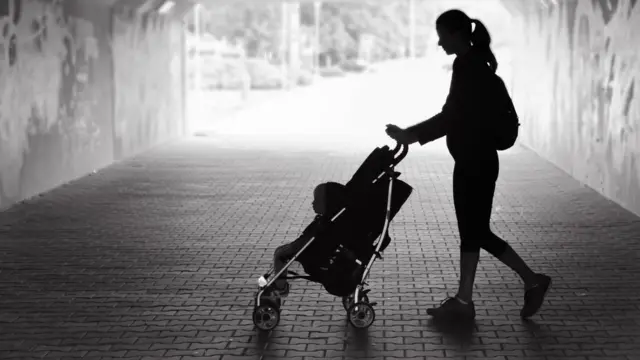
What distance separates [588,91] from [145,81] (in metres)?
8.76

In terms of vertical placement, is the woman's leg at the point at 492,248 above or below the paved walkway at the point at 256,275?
above

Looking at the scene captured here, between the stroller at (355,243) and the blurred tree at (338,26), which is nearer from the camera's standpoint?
the stroller at (355,243)

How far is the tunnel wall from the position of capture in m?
11.6

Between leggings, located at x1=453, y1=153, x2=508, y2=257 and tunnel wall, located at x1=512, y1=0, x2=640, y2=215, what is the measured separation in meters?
5.15

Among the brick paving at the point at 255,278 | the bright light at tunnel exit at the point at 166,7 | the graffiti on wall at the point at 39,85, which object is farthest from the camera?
the bright light at tunnel exit at the point at 166,7

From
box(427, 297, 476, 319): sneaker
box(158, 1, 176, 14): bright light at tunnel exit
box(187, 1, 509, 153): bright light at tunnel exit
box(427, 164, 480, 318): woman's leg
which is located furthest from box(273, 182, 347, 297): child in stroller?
box(158, 1, 176, 14): bright light at tunnel exit

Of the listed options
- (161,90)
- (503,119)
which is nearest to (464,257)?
(503,119)

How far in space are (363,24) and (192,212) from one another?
220 feet

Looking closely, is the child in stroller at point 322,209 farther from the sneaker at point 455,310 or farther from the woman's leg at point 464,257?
the sneaker at point 455,310

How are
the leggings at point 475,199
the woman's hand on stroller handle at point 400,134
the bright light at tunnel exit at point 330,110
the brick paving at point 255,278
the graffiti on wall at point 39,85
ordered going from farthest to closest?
the bright light at tunnel exit at point 330,110 < the graffiti on wall at point 39,85 < the leggings at point 475,199 < the woman's hand on stroller handle at point 400,134 < the brick paving at point 255,278

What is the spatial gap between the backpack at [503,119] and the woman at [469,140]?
0.05 meters

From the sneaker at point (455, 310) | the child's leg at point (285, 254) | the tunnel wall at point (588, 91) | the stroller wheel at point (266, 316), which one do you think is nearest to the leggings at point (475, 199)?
the sneaker at point (455, 310)

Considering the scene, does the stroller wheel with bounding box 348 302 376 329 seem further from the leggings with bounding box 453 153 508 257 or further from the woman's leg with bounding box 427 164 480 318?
the leggings with bounding box 453 153 508 257

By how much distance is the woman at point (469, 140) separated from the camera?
6148 mm
